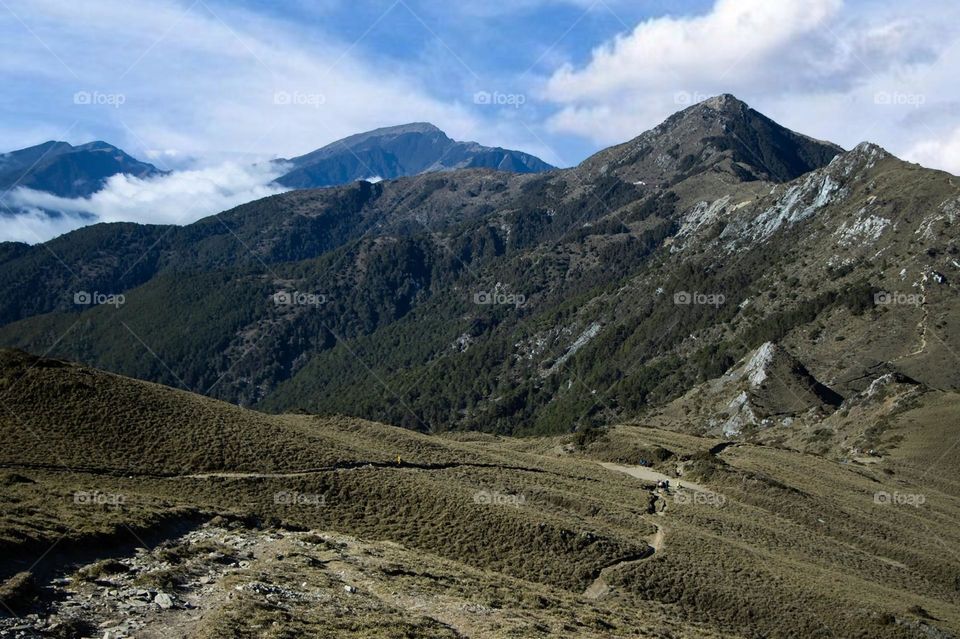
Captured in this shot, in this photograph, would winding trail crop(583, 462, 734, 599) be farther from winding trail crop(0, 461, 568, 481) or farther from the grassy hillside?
winding trail crop(0, 461, 568, 481)

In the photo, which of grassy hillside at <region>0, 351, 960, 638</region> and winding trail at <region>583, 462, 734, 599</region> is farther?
winding trail at <region>583, 462, 734, 599</region>

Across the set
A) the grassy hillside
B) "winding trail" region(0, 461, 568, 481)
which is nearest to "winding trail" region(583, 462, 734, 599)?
the grassy hillside

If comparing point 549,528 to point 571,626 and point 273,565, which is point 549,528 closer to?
point 571,626

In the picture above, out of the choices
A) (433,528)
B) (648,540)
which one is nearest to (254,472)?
(433,528)

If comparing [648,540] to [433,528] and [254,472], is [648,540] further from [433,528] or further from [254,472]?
[254,472]

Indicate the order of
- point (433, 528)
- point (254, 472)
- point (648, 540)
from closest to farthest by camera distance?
point (433, 528)
point (648, 540)
point (254, 472)

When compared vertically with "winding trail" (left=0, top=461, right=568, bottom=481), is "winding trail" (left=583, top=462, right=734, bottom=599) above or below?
below

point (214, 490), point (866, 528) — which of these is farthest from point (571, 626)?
point (866, 528)

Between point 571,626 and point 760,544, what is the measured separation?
87.8 ft

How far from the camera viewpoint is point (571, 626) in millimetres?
27984

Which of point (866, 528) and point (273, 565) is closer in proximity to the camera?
point (273, 565)

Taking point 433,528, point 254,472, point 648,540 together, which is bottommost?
point 648,540

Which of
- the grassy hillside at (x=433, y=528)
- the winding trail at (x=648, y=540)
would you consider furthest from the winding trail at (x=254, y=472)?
the winding trail at (x=648, y=540)

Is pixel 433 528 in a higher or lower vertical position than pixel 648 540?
higher
